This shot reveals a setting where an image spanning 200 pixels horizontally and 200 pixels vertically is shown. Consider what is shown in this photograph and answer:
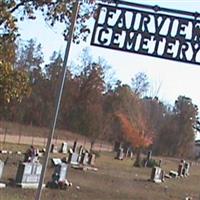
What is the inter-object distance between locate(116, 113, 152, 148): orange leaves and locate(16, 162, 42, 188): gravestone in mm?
52744

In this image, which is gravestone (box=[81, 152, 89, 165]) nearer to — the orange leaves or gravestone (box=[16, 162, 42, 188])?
gravestone (box=[16, 162, 42, 188])

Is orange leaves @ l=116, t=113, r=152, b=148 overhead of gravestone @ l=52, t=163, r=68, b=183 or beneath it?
overhead

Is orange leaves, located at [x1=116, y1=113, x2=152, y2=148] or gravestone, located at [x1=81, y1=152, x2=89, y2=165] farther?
orange leaves, located at [x1=116, y1=113, x2=152, y2=148]

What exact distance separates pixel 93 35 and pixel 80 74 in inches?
2796

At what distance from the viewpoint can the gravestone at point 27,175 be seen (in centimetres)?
2514

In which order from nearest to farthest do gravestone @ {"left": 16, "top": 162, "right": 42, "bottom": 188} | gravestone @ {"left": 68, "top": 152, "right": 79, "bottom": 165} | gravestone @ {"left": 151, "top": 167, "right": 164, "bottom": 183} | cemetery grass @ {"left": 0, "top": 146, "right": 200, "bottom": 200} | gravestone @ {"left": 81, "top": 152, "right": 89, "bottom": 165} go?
cemetery grass @ {"left": 0, "top": 146, "right": 200, "bottom": 200}
gravestone @ {"left": 16, "top": 162, "right": 42, "bottom": 188}
gravestone @ {"left": 68, "top": 152, "right": 79, "bottom": 165}
gravestone @ {"left": 151, "top": 167, "right": 164, "bottom": 183}
gravestone @ {"left": 81, "top": 152, "right": 89, "bottom": 165}

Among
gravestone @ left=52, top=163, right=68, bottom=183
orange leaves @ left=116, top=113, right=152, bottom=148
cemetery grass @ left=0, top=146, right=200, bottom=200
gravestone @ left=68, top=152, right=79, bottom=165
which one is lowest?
cemetery grass @ left=0, top=146, right=200, bottom=200

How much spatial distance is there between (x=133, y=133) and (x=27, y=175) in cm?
5586

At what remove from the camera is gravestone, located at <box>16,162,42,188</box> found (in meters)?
25.1

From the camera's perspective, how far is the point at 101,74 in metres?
Answer: 82.4

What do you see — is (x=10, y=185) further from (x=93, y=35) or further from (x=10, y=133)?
(x=10, y=133)

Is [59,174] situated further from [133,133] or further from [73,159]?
[133,133]

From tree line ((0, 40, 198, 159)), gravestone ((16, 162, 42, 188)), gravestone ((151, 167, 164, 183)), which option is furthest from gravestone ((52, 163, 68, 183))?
tree line ((0, 40, 198, 159))

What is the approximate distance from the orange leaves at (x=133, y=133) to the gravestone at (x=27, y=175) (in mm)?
52744
